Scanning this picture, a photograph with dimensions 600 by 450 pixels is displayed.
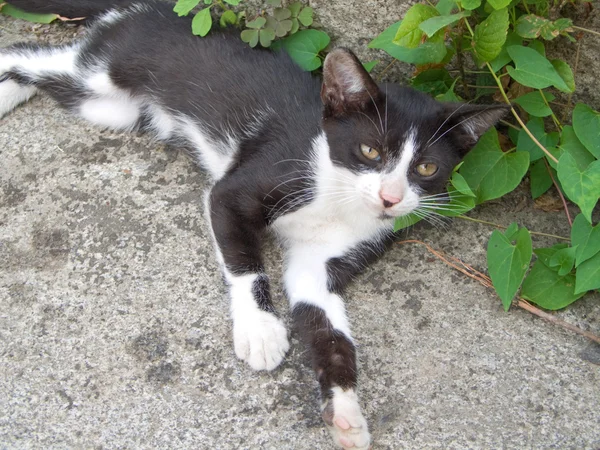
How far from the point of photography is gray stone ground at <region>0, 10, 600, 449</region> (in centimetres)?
206

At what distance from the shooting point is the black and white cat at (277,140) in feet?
7.39

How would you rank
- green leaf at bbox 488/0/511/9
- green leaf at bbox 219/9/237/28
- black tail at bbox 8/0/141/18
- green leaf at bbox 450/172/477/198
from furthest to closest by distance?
black tail at bbox 8/0/141/18
green leaf at bbox 219/9/237/28
green leaf at bbox 450/172/477/198
green leaf at bbox 488/0/511/9

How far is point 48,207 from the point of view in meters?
2.62

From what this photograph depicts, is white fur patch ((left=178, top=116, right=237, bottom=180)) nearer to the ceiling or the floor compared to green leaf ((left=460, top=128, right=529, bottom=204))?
nearer to the floor

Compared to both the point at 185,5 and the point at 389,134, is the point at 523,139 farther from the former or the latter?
the point at 185,5

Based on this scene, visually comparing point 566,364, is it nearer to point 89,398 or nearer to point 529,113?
point 529,113

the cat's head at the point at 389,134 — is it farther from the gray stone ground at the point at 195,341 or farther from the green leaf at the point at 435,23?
the gray stone ground at the point at 195,341

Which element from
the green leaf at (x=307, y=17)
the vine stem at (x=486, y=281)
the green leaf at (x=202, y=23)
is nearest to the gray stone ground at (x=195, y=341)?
the vine stem at (x=486, y=281)

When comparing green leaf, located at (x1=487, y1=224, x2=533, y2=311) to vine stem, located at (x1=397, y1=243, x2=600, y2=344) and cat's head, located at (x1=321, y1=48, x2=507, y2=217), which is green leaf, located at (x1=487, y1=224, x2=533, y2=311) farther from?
cat's head, located at (x1=321, y1=48, x2=507, y2=217)

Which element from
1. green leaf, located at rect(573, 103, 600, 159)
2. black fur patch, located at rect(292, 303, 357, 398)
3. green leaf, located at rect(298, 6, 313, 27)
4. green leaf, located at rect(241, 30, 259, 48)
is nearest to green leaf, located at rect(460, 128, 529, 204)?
green leaf, located at rect(573, 103, 600, 159)

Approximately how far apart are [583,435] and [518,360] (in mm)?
316

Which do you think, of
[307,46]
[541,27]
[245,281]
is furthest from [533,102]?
[245,281]

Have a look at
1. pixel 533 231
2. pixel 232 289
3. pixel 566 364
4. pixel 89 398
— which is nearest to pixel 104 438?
pixel 89 398

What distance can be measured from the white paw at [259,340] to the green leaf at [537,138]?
121cm
